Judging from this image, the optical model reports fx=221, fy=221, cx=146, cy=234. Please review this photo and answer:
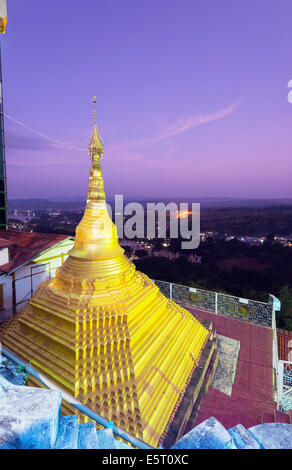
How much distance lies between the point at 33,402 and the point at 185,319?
30.5 feet

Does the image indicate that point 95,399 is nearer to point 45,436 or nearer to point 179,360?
point 179,360

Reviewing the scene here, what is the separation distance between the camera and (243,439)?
6.19 feet

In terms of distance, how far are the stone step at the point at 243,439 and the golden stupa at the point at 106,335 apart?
212 inches

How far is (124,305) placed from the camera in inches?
325

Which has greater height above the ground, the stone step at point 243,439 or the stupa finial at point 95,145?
the stupa finial at point 95,145

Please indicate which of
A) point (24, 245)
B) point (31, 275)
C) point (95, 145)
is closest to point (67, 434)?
point (95, 145)

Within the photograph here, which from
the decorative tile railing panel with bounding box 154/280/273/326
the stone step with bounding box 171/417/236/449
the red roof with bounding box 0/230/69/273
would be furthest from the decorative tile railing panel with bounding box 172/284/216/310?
the stone step with bounding box 171/417/236/449

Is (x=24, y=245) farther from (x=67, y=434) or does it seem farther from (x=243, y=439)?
(x=243, y=439)

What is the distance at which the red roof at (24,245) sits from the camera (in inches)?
410

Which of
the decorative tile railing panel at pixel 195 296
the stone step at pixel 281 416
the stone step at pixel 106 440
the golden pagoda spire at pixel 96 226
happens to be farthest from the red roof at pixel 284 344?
the stone step at pixel 106 440

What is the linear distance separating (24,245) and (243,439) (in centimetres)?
1302

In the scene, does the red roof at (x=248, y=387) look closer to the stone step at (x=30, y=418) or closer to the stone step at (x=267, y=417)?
the stone step at (x=267, y=417)

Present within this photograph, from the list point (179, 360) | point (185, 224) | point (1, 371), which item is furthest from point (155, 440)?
point (185, 224)

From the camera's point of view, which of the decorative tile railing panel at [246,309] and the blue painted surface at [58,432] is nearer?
the blue painted surface at [58,432]
